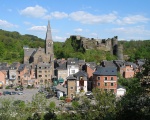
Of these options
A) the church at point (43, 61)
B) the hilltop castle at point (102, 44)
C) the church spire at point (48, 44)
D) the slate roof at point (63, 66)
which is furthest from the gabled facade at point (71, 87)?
the hilltop castle at point (102, 44)

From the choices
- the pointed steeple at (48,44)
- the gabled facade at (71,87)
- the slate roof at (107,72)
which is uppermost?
the pointed steeple at (48,44)

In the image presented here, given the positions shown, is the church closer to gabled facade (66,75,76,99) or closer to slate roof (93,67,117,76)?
gabled facade (66,75,76,99)

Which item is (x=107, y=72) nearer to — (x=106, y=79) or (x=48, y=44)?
(x=106, y=79)

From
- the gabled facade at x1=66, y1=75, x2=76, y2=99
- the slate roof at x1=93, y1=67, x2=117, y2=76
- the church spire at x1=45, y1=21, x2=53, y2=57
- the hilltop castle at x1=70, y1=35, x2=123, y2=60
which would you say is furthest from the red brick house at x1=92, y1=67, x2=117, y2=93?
the hilltop castle at x1=70, y1=35, x2=123, y2=60

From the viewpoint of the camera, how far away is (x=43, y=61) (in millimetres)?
55094

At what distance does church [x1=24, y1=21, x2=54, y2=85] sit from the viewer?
49594 millimetres

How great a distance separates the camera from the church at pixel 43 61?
49.6 meters

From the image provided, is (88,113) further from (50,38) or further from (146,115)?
(50,38)

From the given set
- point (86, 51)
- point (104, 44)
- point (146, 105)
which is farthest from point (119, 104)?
point (104, 44)

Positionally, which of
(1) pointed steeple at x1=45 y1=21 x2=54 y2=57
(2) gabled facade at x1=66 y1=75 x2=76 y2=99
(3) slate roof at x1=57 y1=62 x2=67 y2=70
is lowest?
(2) gabled facade at x1=66 y1=75 x2=76 y2=99

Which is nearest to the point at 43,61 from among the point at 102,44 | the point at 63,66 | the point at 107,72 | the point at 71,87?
the point at 63,66

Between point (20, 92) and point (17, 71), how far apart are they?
9.73 metres

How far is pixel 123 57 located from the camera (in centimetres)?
7344

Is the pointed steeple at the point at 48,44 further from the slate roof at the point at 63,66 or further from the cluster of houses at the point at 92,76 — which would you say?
the slate roof at the point at 63,66
